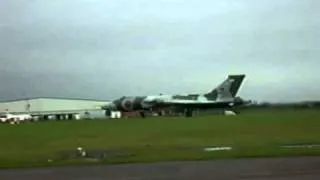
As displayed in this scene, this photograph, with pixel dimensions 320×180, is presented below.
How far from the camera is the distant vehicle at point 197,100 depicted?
93875 mm

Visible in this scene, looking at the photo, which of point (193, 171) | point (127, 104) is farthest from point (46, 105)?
point (193, 171)

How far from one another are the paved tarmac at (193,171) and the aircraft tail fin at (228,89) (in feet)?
251

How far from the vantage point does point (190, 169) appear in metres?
16.4

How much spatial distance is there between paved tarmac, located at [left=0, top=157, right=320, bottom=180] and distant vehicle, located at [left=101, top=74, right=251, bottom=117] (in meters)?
71.6

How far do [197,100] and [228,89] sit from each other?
19.0ft

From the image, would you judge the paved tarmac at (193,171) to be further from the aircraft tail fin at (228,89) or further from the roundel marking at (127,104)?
the roundel marking at (127,104)

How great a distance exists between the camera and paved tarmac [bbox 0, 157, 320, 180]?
14.4 metres

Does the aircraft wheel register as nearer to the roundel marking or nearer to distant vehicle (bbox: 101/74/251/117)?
distant vehicle (bbox: 101/74/251/117)

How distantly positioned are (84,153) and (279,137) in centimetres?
1164

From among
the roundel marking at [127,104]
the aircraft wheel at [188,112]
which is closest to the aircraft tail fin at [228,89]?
the aircraft wheel at [188,112]

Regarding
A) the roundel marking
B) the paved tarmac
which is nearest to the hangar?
the roundel marking

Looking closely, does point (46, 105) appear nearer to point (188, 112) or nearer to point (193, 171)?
point (188, 112)

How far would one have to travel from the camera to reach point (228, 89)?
9638cm

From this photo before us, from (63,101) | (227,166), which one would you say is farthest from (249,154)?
(63,101)
